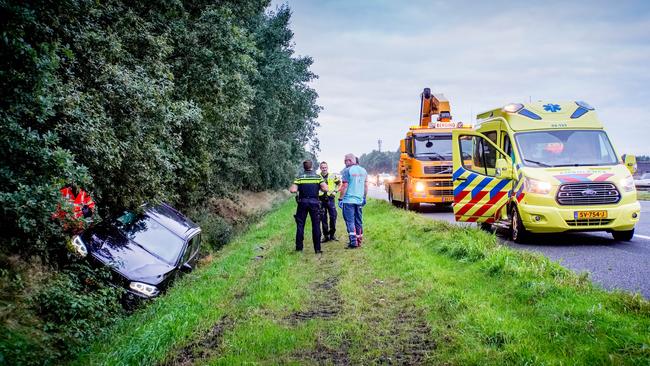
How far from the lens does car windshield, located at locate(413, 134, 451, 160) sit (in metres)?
17.5

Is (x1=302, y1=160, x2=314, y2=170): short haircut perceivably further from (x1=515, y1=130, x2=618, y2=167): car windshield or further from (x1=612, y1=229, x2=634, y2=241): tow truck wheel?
(x1=612, y1=229, x2=634, y2=241): tow truck wheel

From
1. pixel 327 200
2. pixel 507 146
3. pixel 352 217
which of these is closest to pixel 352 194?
pixel 352 217

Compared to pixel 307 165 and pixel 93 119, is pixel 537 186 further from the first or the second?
pixel 93 119

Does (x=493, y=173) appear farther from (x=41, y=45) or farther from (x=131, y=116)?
(x=41, y=45)

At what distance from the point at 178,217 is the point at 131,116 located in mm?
2592

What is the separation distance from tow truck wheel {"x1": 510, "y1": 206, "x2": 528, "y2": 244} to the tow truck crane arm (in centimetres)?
926

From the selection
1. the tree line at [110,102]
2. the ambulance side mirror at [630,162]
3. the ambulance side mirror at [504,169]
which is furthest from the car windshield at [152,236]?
the ambulance side mirror at [630,162]

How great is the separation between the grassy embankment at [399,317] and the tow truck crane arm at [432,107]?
36.5ft

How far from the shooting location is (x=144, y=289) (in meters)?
7.89

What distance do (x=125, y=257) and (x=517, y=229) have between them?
7446mm

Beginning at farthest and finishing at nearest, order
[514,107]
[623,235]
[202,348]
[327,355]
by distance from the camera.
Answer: [514,107], [623,235], [202,348], [327,355]

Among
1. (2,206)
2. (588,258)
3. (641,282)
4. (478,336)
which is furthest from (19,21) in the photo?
(588,258)

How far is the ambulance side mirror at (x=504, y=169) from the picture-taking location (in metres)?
9.91

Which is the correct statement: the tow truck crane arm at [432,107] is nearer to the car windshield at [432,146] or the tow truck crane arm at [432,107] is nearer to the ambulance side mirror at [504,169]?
the car windshield at [432,146]
